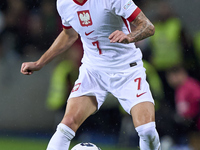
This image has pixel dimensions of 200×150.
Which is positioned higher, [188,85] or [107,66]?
[107,66]

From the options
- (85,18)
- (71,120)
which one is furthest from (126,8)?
(71,120)

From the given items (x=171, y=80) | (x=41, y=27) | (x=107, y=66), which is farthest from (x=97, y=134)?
(x=107, y=66)

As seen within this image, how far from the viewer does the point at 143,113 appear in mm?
3596

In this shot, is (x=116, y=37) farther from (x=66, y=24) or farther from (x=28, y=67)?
(x=28, y=67)

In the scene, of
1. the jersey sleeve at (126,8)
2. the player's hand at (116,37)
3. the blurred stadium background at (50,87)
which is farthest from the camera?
the blurred stadium background at (50,87)

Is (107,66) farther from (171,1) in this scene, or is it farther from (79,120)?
(171,1)

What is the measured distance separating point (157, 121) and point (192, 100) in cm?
52

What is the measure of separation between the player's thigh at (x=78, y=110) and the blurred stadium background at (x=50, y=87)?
73.7 inches

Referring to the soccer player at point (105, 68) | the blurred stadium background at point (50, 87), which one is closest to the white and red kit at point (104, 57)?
the soccer player at point (105, 68)

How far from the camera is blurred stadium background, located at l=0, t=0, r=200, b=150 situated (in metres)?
5.64

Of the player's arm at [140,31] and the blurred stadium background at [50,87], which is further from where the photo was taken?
the blurred stadium background at [50,87]

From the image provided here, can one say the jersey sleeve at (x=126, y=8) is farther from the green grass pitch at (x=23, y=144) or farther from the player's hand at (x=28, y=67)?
the green grass pitch at (x=23, y=144)

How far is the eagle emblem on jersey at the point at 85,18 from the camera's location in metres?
3.67

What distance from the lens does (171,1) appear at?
6.00 metres
